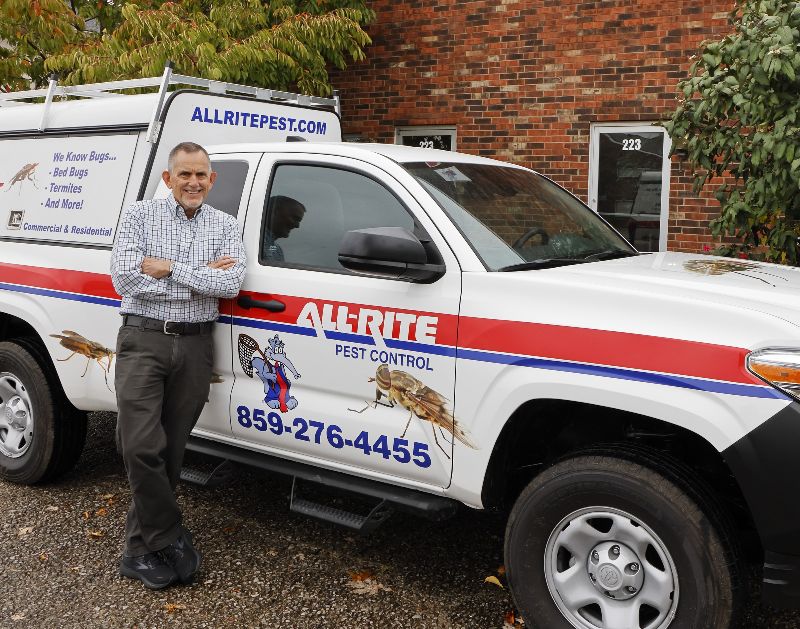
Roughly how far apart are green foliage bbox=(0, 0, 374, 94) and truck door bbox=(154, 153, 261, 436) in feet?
10.7

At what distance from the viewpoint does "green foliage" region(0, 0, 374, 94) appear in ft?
24.6

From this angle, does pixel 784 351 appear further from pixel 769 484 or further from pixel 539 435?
pixel 539 435

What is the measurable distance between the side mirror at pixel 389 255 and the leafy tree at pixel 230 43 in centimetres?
441

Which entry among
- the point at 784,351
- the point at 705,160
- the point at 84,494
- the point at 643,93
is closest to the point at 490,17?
the point at 643,93

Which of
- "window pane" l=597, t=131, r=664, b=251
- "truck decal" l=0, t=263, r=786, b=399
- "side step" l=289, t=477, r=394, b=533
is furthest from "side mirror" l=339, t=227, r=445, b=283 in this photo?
"window pane" l=597, t=131, r=664, b=251

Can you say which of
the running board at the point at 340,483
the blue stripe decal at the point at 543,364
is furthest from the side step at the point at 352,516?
the blue stripe decal at the point at 543,364

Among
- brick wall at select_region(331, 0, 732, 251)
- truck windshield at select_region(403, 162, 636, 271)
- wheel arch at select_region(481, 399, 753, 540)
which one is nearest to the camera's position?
wheel arch at select_region(481, 399, 753, 540)

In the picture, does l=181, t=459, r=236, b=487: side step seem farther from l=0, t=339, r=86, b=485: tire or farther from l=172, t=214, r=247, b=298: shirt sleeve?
l=0, t=339, r=86, b=485: tire

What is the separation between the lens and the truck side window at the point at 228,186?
163 inches

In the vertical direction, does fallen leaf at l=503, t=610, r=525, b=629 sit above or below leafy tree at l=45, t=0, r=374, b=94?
below

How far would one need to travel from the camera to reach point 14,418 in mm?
5133

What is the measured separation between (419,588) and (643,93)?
6.19 metres

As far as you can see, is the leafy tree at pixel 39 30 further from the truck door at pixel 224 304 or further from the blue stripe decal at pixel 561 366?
the blue stripe decal at pixel 561 366

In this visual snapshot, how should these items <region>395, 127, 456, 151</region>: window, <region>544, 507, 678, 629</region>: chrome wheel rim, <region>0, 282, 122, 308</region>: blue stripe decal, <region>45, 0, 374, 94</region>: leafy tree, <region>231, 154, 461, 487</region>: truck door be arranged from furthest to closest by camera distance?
<region>395, 127, 456, 151</region>: window
<region>45, 0, 374, 94</region>: leafy tree
<region>0, 282, 122, 308</region>: blue stripe decal
<region>231, 154, 461, 487</region>: truck door
<region>544, 507, 678, 629</region>: chrome wheel rim
